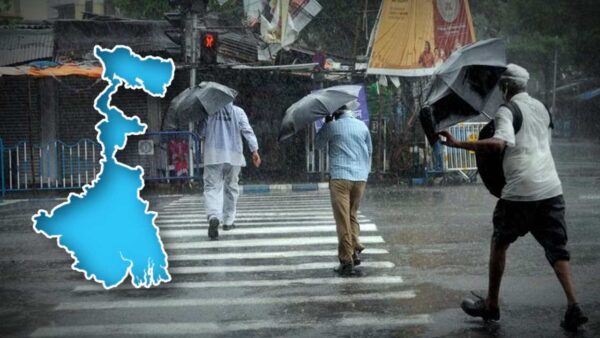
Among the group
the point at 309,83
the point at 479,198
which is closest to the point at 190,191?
the point at 309,83

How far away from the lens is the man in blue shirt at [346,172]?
305 inches

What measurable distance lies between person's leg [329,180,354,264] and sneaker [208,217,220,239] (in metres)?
2.57

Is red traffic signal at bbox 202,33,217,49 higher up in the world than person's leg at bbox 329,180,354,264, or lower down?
higher up

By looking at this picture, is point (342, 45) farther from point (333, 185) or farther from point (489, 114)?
→ point (489, 114)

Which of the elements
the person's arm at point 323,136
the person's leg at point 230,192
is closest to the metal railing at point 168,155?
the person's leg at point 230,192

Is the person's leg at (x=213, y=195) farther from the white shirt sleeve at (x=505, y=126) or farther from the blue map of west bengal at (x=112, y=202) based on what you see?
the white shirt sleeve at (x=505, y=126)

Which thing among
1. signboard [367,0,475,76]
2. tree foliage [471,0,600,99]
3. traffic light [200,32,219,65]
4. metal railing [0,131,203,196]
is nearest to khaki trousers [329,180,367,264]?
traffic light [200,32,219,65]

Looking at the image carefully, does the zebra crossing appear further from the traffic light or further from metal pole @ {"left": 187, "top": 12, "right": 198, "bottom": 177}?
metal pole @ {"left": 187, "top": 12, "right": 198, "bottom": 177}

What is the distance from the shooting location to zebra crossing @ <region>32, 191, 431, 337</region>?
19.3ft

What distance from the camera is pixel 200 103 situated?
30.4 feet

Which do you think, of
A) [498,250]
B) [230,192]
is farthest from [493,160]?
[230,192]

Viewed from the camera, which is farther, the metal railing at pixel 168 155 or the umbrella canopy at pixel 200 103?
the metal railing at pixel 168 155

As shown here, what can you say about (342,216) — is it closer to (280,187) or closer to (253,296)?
(253,296)

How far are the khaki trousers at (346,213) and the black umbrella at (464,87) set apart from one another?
225 cm
